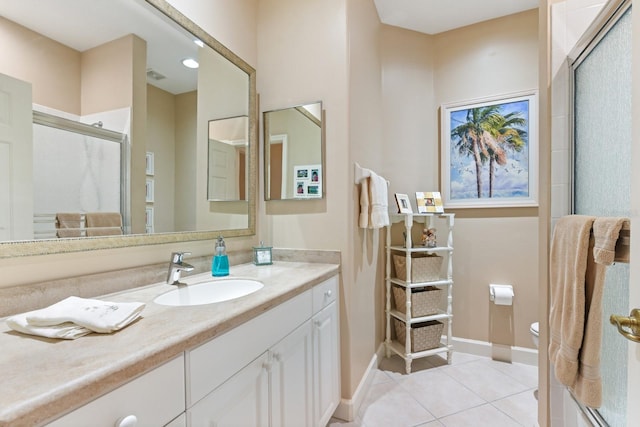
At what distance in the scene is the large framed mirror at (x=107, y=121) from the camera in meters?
0.89

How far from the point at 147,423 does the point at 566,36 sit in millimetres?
2101

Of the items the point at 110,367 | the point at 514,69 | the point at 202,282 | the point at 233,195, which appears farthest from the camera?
the point at 514,69

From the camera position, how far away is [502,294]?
2.38 meters

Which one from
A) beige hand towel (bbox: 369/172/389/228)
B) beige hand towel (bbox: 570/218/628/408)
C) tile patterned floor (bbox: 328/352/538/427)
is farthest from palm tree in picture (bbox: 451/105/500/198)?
beige hand towel (bbox: 570/218/628/408)

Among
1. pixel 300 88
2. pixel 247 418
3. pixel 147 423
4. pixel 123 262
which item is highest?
pixel 300 88

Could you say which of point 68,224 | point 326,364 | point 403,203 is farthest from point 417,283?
point 68,224

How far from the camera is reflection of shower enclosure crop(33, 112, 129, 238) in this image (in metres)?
0.94

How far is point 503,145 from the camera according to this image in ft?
8.15

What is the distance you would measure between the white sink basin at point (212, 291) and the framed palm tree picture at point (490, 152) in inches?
78.0

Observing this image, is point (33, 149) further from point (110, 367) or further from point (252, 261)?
point (252, 261)

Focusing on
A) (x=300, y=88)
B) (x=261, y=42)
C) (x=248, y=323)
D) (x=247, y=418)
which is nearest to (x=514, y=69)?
(x=300, y=88)

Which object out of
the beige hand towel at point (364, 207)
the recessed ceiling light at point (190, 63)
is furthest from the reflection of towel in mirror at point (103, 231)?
the beige hand towel at point (364, 207)

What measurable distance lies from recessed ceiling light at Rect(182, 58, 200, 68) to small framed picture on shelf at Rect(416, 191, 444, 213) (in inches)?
74.8

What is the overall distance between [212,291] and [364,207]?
1001mm
